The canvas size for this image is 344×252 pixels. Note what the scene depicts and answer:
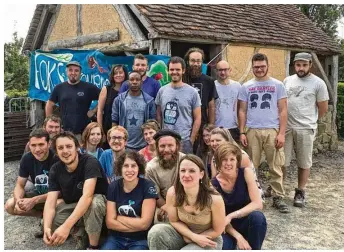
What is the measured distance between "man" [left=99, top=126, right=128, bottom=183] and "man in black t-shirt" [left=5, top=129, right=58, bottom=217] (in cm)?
57

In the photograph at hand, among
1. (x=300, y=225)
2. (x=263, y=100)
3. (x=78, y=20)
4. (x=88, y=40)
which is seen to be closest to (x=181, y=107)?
(x=263, y=100)

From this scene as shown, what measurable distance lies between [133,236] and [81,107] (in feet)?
8.00

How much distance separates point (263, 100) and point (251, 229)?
208 centimetres

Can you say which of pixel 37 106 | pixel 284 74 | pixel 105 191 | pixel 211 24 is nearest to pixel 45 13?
pixel 37 106

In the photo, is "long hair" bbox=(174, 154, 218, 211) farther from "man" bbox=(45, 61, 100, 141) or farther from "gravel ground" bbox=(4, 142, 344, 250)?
"man" bbox=(45, 61, 100, 141)

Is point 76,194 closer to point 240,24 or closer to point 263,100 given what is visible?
point 263,100

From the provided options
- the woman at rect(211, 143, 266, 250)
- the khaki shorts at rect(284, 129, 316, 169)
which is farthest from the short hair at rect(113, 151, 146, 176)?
the khaki shorts at rect(284, 129, 316, 169)

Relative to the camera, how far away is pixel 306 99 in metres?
5.16

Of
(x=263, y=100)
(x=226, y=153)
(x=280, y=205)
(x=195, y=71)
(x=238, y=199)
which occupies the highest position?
(x=195, y=71)

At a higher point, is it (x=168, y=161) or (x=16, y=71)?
(x=16, y=71)

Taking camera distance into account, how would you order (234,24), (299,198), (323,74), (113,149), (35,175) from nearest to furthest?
(113,149) → (35,175) → (299,198) → (234,24) → (323,74)

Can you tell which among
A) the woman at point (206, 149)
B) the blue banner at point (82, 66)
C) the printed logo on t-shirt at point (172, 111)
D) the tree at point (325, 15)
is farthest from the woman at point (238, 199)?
Answer: the tree at point (325, 15)

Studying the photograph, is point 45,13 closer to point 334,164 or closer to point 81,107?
point 81,107

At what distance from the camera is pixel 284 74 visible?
8.62 meters
